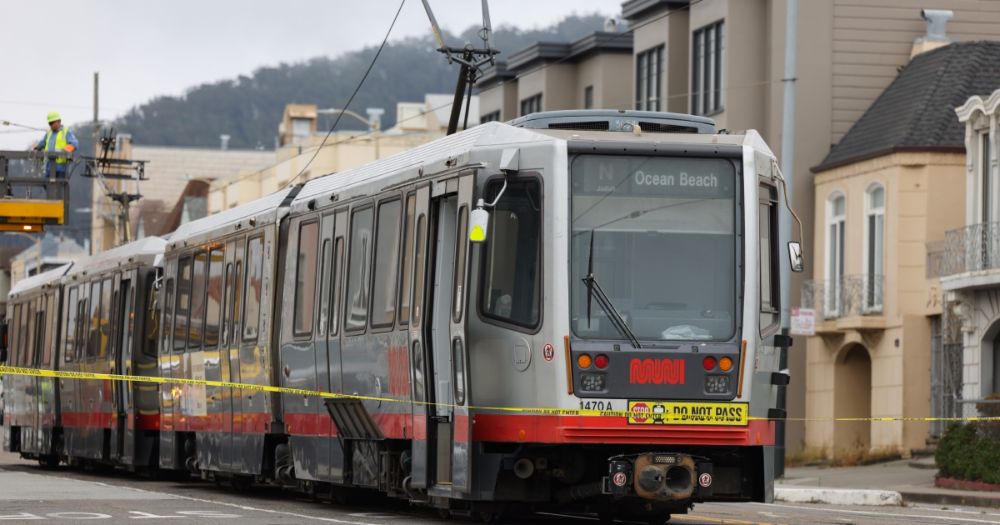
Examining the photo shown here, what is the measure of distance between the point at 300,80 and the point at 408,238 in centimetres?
18156

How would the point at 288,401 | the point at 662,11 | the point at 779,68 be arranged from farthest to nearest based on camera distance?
1. the point at 662,11
2. the point at 779,68
3. the point at 288,401

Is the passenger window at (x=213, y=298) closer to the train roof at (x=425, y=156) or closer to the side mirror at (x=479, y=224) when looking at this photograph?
the train roof at (x=425, y=156)

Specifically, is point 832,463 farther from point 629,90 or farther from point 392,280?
point 392,280

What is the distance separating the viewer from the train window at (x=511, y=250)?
643 inches

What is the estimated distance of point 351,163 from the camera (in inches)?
2680

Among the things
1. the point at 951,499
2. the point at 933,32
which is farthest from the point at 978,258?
the point at 933,32

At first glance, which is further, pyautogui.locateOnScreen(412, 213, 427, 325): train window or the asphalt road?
the asphalt road

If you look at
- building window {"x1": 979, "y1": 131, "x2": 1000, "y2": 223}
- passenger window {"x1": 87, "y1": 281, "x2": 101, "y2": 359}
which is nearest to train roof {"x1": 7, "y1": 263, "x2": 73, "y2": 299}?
passenger window {"x1": 87, "y1": 281, "x2": 101, "y2": 359}

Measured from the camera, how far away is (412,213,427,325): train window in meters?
17.4

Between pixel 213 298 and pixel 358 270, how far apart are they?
6.19 m

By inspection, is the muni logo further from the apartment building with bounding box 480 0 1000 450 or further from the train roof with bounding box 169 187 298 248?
the apartment building with bounding box 480 0 1000 450

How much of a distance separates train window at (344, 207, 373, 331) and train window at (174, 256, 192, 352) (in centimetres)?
Answer: 730

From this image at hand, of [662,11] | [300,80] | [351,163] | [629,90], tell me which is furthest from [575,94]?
[300,80]

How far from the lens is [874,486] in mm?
32906
